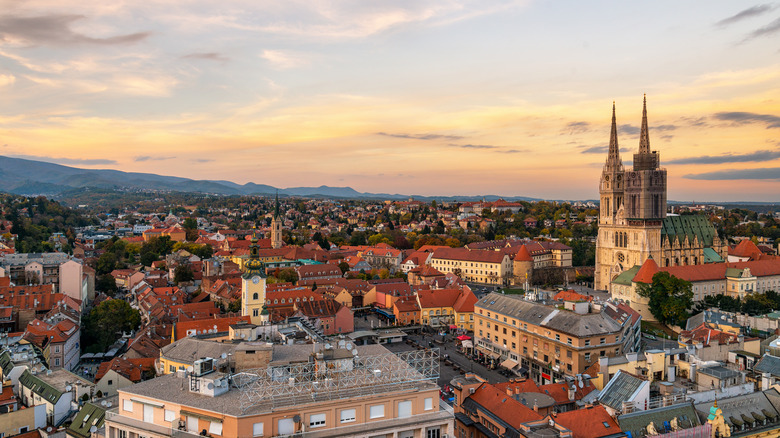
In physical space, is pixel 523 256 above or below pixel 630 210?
below

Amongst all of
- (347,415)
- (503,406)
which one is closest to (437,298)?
(503,406)

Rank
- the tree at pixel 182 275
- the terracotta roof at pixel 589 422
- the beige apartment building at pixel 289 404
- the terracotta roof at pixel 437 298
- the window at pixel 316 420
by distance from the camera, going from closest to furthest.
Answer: the beige apartment building at pixel 289 404 < the window at pixel 316 420 < the terracotta roof at pixel 589 422 < the terracotta roof at pixel 437 298 < the tree at pixel 182 275

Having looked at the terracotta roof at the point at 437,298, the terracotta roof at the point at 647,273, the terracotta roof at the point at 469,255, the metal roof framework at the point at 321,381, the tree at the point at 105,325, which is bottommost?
the tree at the point at 105,325

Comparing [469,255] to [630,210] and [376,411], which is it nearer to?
[630,210]

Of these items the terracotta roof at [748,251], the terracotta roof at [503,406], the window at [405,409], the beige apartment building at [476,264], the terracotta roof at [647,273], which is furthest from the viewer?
the beige apartment building at [476,264]

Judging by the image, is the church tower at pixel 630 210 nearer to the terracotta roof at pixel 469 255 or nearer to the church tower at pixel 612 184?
the church tower at pixel 612 184

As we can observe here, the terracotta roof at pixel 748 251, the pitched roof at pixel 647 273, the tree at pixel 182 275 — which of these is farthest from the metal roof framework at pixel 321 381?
the terracotta roof at pixel 748 251

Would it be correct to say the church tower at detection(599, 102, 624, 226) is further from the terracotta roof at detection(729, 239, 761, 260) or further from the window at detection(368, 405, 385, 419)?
the window at detection(368, 405, 385, 419)
